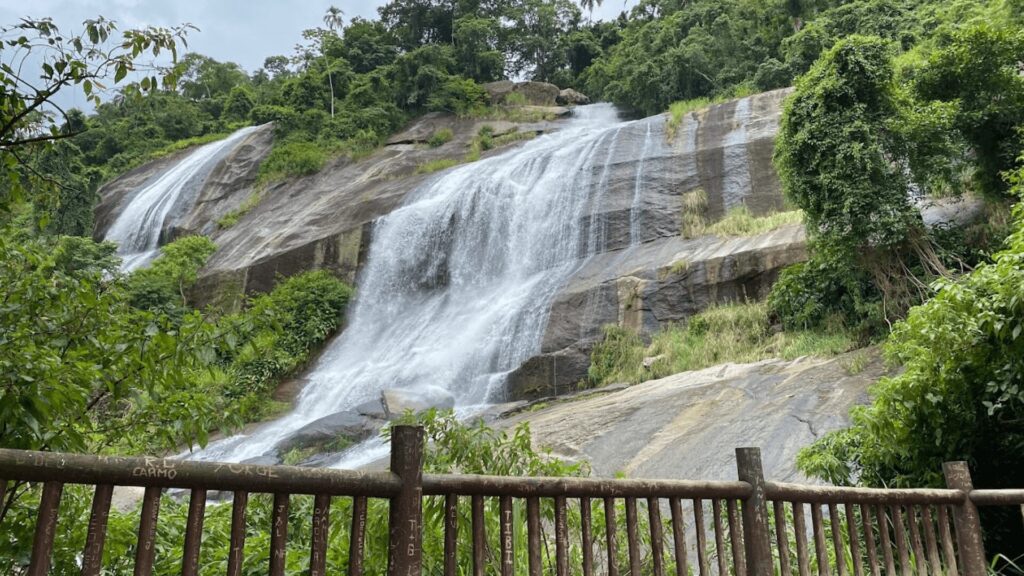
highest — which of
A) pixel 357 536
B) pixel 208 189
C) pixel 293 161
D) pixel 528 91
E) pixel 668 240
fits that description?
pixel 528 91

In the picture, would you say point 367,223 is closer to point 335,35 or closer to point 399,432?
point 399,432

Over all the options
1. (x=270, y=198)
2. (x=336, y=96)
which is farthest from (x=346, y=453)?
(x=336, y=96)

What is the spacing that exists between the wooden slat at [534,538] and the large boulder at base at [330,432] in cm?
1025

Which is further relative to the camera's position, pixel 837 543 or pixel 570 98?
pixel 570 98

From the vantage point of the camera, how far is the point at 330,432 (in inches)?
498

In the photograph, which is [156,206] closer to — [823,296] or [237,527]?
[823,296]

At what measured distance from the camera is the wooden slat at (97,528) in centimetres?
185

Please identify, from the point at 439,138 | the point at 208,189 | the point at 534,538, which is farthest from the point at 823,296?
the point at 208,189

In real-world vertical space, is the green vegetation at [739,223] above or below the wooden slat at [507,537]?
above

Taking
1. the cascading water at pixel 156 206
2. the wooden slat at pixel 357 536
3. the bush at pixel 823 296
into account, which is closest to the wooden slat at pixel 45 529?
the wooden slat at pixel 357 536

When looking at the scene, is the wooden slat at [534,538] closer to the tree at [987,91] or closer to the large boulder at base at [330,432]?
the large boulder at base at [330,432]

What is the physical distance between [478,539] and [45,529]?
4.09 feet

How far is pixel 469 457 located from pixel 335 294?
1630 centimetres

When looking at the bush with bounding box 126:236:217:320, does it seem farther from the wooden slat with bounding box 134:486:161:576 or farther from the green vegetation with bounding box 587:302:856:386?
the wooden slat with bounding box 134:486:161:576
